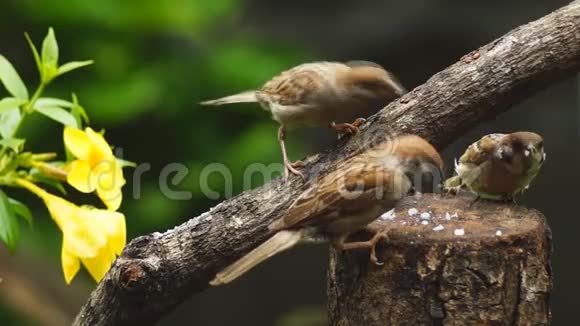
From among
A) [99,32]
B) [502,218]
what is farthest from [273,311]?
[502,218]

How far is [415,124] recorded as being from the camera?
396 centimetres

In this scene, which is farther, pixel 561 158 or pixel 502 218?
pixel 561 158

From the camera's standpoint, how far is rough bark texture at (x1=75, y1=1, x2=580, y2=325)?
3889mm

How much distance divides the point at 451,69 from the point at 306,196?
803mm

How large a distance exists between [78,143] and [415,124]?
1.23 meters

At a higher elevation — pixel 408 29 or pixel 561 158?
pixel 408 29

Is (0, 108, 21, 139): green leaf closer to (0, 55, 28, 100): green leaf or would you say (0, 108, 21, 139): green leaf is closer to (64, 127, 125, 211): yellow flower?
(0, 55, 28, 100): green leaf

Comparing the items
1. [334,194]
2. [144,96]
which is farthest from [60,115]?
[144,96]

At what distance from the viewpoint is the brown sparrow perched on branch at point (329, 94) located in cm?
414

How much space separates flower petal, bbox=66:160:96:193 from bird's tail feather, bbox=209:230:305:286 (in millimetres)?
494

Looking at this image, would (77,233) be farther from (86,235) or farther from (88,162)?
(88,162)

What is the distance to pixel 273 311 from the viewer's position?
8086 millimetres

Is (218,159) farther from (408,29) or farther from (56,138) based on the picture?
(408,29)

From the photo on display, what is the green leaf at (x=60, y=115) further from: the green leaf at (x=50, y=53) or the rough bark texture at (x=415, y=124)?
the rough bark texture at (x=415, y=124)
